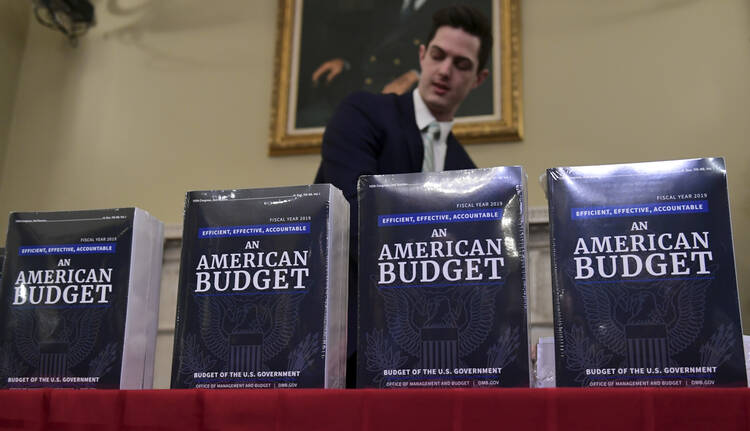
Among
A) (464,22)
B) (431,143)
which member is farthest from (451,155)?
(464,22)

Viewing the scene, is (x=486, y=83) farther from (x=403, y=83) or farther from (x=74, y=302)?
(x=74, y=302)

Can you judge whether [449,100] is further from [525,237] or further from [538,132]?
[525,237]

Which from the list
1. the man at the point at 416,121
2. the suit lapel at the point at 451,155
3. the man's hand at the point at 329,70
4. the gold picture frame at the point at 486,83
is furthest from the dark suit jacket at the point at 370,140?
the man's hand at the point at 329,70

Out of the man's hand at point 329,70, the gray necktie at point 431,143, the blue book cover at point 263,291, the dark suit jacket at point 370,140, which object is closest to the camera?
the blue book cover at point 263,291

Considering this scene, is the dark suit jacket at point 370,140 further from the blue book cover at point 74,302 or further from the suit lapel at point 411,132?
the blue book cover at point 74,302

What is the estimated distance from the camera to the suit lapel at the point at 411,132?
2.23 m

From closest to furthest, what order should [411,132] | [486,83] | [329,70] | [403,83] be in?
[411,132], [486,83], [403,83], [329,70]

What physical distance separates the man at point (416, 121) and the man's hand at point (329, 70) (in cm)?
72

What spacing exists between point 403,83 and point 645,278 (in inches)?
96.9

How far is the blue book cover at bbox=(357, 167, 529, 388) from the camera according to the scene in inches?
41.1

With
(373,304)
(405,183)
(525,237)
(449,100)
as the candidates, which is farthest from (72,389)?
(449,100)

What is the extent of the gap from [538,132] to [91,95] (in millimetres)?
2095

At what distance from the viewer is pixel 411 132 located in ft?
7.57

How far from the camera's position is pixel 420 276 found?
3.59 feet
